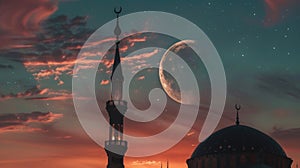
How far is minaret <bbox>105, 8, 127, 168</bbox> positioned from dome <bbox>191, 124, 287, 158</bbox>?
940 centimetres

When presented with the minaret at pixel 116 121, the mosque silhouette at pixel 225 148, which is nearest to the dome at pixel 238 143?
the mosque silhouette at pixel 225 148

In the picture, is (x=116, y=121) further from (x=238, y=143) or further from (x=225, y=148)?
(x=238, y=143)

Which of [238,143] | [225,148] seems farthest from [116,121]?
[238,143]

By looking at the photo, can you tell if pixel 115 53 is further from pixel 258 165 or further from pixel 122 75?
pixel 258 165

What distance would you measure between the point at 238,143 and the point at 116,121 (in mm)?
14276

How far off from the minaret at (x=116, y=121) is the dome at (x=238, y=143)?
9403 millimetres

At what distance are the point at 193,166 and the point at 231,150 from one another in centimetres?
537

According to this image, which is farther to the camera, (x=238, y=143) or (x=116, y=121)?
(x=116, y=121)

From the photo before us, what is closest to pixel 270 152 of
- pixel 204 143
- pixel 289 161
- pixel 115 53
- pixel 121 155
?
pixel 289 161

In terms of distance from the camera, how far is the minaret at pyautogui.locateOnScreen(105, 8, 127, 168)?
203 ft

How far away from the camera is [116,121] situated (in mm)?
64125

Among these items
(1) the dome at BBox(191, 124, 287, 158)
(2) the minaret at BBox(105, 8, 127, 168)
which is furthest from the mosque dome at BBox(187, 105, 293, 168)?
(2) the minaret at BBox(105, 8, 127, 168)

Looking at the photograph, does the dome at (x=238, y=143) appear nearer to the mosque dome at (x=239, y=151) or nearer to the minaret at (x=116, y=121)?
the mosque dome at (x=239, y=151)

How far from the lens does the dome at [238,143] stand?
205 ft
